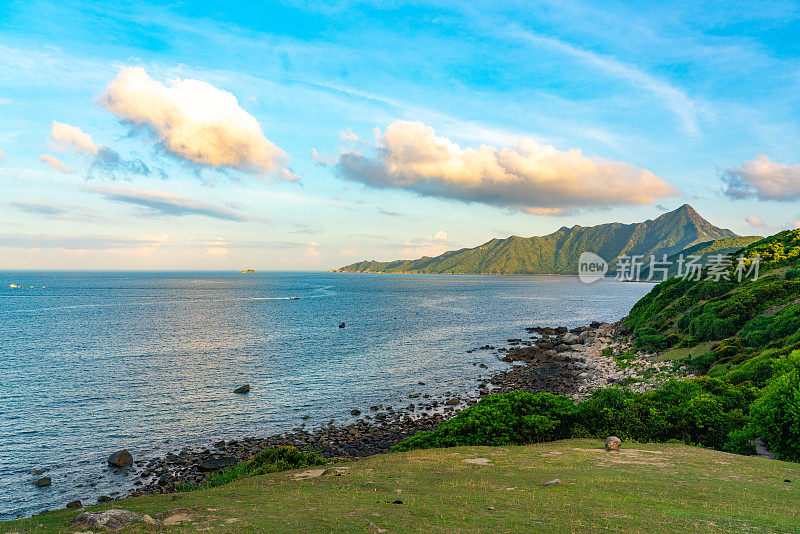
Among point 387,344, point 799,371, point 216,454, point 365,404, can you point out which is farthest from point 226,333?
point 799,371

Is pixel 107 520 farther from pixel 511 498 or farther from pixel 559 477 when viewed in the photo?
pixel 559 477

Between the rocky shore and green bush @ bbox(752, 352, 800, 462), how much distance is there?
2133 centimetres

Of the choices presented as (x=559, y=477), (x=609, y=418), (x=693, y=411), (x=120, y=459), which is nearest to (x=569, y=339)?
(x=693, y=411)

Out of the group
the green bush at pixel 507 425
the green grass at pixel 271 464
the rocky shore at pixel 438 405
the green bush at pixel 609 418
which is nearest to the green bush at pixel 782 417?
the green bush at pixel 609 418

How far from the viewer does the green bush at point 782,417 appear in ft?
71.8

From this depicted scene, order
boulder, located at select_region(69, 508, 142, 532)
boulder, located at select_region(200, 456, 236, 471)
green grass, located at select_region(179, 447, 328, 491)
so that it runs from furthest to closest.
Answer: boulder, located at select_region(200, 456, 236, 471) → green grass, located at select_region(179, 447, 328, 491) → boulder, located at select_region(69, 508, 142, 532)

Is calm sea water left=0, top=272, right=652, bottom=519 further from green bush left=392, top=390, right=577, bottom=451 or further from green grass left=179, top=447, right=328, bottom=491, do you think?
green bush left=392, top=390, right=577, bottom=451

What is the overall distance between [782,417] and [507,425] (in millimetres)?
14644

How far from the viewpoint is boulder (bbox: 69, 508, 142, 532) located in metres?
10.9

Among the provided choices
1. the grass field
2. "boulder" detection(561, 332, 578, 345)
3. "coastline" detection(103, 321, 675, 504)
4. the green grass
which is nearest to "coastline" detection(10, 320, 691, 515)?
"coastline" detection(103, 321, 675, 504)

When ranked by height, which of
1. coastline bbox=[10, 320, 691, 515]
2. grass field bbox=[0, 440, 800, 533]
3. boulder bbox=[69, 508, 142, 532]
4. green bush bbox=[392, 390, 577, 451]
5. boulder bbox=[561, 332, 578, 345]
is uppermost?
boulder bbox=[69, 508, 142, 532]

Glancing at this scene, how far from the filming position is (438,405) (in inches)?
1785

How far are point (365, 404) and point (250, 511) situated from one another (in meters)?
32.8

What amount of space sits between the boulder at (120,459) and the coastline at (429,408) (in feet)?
1.89
